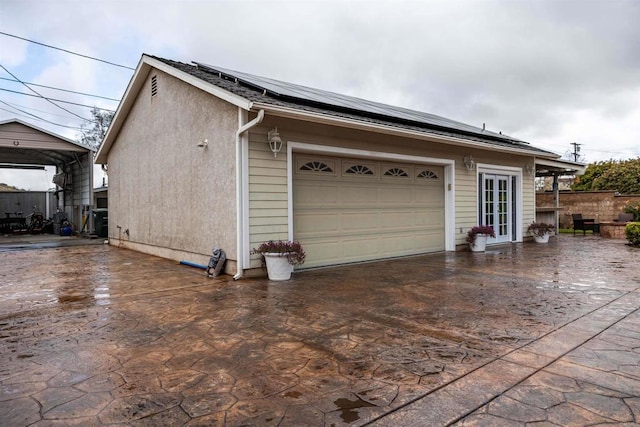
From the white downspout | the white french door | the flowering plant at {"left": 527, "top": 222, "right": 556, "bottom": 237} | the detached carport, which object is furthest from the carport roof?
the flowering plant at {"left": 527, "top": 222, "right": 556, "bottom": 237}

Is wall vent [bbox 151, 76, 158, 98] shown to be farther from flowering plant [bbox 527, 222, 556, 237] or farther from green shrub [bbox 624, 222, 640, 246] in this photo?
green shrub [bbox 624, 222, 640, 246]

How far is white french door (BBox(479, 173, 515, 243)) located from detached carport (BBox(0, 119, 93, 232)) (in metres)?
13.6

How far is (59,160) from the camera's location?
1733 cm

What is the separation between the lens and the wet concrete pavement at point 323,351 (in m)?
2.17

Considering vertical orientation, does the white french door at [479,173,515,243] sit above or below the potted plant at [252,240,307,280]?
above

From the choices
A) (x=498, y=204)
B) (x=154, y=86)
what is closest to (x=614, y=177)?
(x=498, y=204)

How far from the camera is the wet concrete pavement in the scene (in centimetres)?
217

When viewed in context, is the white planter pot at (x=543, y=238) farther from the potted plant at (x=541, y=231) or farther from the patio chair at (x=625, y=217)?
the patio chair at (x=625, y=217)

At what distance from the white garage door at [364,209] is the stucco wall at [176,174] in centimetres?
130

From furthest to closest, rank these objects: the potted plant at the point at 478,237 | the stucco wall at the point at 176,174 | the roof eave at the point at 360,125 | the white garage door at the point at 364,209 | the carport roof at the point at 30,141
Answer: the carport roof at the point at 30,141 < the potted plant at the point at 478,237 < the white garage door at the point at 364,209 < the stucco wall at the point at 176,174 < the roof eave at the point at 360,125

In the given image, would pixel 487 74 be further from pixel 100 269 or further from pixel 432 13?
pixel 100 269

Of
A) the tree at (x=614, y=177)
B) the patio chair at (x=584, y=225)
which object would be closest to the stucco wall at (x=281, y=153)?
the patio chair at (x=584, y=225)

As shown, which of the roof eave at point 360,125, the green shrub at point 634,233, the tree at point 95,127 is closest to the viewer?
the roof eave at point 360,125

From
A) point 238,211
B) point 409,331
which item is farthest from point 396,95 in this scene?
point 409,331
